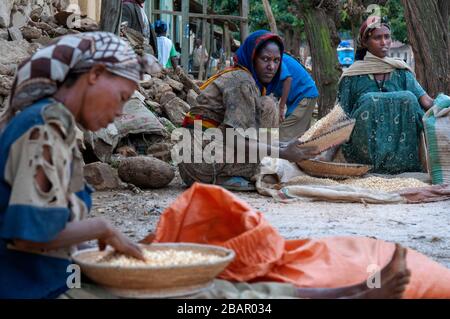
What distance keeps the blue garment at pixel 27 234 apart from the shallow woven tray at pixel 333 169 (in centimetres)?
A: 468

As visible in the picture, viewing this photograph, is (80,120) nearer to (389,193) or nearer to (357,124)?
(389,193)

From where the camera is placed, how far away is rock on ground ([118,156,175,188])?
6.45 meters

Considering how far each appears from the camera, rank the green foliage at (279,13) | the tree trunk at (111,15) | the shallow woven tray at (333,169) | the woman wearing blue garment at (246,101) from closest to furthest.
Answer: the woman wearing blue garment at (246,101)
the tree trunk at (111,15)
the shallow woven tray at (333,169)
the green foliage at (279,13)

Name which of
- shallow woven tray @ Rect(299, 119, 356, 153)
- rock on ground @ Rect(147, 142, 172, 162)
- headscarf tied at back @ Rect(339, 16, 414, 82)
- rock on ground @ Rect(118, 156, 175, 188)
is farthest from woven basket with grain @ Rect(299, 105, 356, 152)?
rock on ground @ Rect(147, 142, 172, 162)

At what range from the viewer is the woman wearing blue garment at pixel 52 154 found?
6.74ft

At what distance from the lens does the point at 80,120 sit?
2.31 meters

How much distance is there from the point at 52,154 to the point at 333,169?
16.0 ft

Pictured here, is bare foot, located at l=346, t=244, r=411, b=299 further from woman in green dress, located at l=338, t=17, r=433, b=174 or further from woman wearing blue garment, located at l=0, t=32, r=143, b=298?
woman in green dress, located at l=338, t=17, r=433, b=174

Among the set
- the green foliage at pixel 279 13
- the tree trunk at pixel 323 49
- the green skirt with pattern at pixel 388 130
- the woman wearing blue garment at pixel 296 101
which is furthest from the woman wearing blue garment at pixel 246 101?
the green foliage at pixel 279 13

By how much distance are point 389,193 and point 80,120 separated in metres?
4.12

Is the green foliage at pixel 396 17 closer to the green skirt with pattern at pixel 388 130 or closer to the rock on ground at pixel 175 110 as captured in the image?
the rock on ground at pixel 175 110

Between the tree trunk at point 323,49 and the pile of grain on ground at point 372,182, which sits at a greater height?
the tree trunk at point 323,49

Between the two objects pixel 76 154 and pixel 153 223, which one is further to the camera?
pixel 153 223

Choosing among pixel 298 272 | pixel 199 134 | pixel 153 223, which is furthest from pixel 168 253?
pixel 199 134
